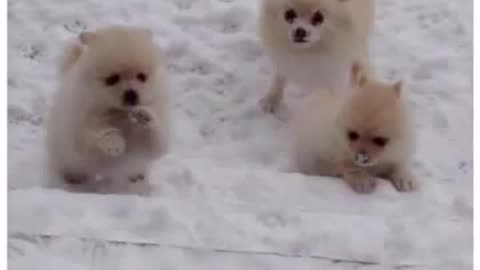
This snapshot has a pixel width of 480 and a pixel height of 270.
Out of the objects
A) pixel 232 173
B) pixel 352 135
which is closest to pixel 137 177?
pixel 232 173

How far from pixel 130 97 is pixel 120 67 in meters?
0.08

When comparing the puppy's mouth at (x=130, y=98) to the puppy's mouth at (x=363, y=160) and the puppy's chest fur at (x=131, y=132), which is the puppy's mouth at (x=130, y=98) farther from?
the puppy's mouth at (x=363, y=160)

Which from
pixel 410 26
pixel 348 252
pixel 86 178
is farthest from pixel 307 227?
pixel 410 26

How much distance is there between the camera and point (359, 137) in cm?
274

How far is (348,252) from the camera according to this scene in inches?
86.1

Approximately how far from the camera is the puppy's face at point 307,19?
3104mm

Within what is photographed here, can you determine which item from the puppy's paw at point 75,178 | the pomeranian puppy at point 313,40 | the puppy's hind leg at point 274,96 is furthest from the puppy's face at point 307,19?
the puppy's paw at point 75,178

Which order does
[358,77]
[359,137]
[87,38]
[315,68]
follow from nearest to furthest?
[87,38]
[359,137]
[358,77]
[315,68]

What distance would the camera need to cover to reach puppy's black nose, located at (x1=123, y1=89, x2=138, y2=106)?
8.38ft

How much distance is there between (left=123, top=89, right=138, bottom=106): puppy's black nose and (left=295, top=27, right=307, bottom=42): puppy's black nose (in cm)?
72

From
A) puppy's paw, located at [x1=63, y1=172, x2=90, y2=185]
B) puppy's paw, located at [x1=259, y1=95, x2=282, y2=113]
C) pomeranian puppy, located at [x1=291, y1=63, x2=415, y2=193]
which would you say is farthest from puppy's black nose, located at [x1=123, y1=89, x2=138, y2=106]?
puppy's paw, located at [x1=259, y1=95, x2=282, y2=113]

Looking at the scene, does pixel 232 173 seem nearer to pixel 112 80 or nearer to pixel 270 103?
pixel 112 80

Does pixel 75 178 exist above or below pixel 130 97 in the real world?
below

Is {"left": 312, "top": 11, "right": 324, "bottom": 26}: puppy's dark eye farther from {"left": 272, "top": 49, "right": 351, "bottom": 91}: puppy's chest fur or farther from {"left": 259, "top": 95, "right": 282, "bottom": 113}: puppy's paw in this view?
{"left": 259, "top": 95, "right": 282, "bottom": 113}: puppy's paw
